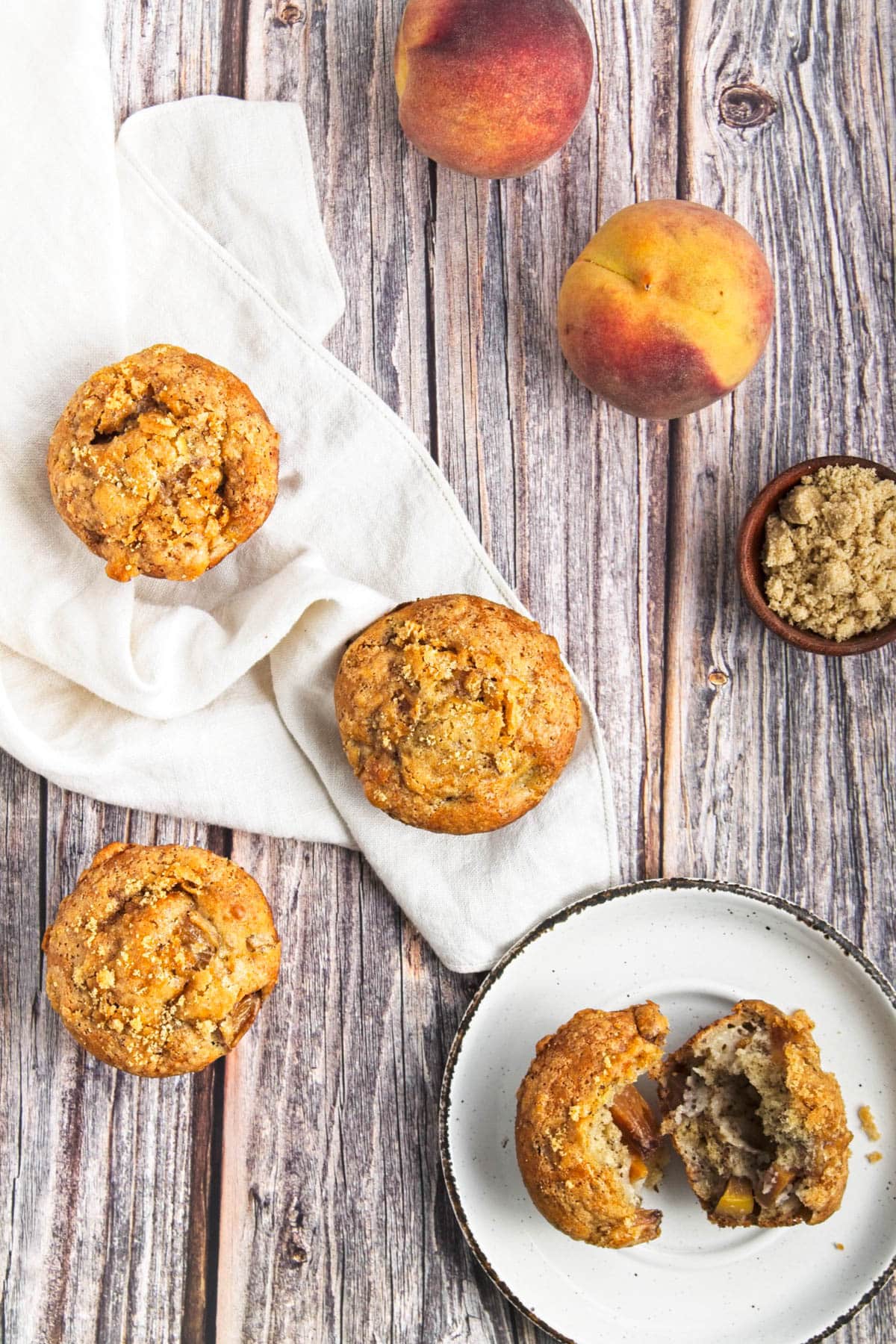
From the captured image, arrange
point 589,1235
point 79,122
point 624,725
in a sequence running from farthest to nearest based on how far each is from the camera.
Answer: point 624,725
point 79,122
point 589,1235

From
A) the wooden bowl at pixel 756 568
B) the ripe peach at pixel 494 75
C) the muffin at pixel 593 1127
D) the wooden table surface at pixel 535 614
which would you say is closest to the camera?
the muffin at pixel 593 1127

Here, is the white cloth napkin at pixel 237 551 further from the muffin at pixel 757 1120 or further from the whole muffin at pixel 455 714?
the muffin at pixel 757 1120

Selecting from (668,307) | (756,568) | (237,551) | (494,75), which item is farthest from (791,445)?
(237,551)

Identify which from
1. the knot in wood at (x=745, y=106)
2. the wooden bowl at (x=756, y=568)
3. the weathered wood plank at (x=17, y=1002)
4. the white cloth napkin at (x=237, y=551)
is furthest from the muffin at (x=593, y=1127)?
the knot in wood at (x=745, y=106)

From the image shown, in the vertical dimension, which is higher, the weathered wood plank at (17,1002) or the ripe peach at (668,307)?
the ripe peach at (668,307)

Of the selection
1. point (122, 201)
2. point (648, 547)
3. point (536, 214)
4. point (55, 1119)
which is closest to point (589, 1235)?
point (55, 1119)

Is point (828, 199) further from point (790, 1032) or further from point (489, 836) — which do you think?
point (790, 1032)
